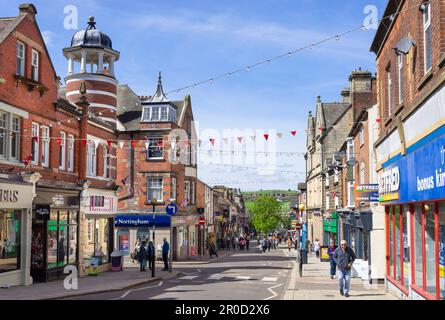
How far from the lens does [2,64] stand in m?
19.6

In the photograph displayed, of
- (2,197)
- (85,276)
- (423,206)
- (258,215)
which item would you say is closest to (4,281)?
(2,197)

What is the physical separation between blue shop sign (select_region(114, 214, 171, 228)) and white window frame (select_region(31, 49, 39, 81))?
691 inches

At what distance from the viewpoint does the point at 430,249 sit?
458 inches

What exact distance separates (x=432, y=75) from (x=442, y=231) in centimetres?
319

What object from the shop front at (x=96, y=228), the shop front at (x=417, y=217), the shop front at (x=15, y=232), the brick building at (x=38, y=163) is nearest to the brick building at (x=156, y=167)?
the shop front at (x=96, y=228)

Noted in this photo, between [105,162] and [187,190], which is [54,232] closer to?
[105,162]

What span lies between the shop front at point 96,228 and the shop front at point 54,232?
0.73 metres

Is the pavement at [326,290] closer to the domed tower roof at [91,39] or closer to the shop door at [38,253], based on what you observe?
the shop door at [38,253]

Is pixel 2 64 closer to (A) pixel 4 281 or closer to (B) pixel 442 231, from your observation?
(A) pixel 4 281

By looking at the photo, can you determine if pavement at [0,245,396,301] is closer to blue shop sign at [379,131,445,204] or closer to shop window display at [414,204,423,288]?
shop window display at [414,204,423,288]

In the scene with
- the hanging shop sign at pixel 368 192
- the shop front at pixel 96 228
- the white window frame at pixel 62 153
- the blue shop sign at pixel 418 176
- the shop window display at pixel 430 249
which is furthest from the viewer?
the shop front at pixel 96 228

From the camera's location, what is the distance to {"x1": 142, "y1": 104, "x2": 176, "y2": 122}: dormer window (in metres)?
42.6

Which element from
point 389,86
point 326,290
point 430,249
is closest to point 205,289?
point 326,290

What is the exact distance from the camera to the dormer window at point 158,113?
140 feet
